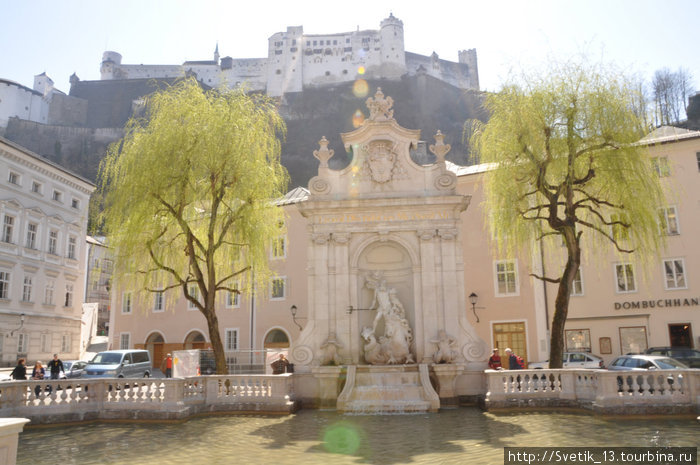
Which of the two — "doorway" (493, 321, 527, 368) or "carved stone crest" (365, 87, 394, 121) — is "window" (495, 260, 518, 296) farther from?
"carved stone crest" (365, 87, 394, 121)

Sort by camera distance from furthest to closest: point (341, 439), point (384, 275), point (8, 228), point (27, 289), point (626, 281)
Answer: point (27, 289), point (8, 228), point (626, 281), point (384, 275), point (341, 439)

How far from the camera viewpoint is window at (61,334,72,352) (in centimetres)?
3925

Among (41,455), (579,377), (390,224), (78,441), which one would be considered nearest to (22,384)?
(78,441)

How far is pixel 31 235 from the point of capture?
1454 inches

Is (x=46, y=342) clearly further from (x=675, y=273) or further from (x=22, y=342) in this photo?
(x=675, y=273)

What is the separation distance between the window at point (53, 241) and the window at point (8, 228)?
11.6 feet

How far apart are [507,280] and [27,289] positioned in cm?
2937

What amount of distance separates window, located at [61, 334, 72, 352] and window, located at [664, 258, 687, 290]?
1475 inches

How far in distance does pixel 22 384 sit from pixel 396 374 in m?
9.50

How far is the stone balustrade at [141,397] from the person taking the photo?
1371 centimetres

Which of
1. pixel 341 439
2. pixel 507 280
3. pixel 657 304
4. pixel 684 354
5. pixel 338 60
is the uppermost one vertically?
pixel 338 60

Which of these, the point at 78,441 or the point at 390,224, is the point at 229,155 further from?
the point at 78,441

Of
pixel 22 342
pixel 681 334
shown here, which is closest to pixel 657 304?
pixel 681 334

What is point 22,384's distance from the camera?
13.8 metres
